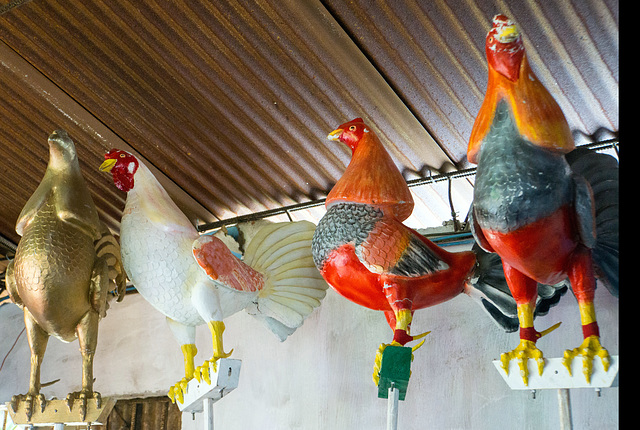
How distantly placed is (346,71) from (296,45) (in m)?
0.13

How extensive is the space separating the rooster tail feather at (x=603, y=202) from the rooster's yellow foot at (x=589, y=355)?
3.6 inches

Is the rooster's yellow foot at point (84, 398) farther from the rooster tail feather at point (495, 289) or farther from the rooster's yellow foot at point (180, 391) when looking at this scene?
the rooster tail feather at point (495, 289)

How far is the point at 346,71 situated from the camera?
1.59 meters

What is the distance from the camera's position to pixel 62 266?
5.48 feet

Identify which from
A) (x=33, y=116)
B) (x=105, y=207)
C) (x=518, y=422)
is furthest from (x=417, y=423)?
(x=33, y=116)

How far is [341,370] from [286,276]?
1.18 ft

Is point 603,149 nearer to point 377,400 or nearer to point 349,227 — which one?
point 349,227

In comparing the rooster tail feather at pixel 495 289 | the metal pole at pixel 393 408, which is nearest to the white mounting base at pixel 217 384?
the metal pole at pixel 393 408

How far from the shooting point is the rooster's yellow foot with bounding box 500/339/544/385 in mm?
1215

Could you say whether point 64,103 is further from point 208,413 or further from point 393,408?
point 393,408

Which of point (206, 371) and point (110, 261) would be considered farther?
point (110, 261)

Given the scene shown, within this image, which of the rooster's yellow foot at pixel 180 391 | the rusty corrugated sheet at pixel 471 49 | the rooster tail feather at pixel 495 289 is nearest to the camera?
the rusty corrugated sheet at pixel 471 49

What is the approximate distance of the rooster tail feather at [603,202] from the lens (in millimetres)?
1196

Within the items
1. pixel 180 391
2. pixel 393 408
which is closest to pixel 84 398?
pixel 180 391
